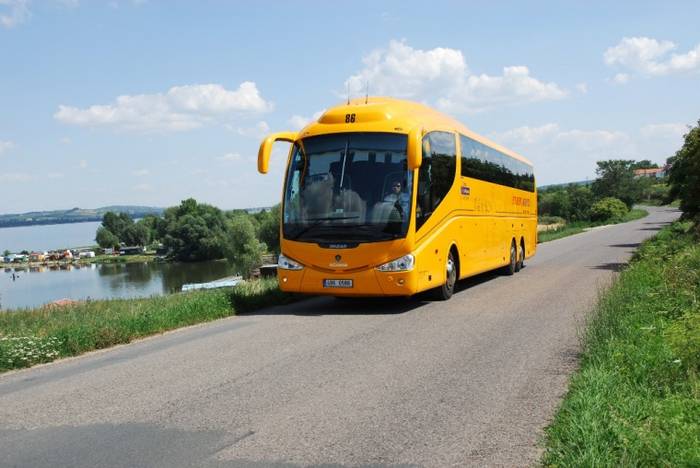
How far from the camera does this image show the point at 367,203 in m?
11.9

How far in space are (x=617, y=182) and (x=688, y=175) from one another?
12031 cm

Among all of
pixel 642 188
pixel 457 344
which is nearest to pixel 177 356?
pixel 457 344

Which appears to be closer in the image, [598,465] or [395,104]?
[598,465]

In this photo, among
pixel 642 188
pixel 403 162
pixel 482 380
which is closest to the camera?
pixel 482 380

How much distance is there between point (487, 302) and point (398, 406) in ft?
25.1

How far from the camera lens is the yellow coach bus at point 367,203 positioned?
11.8 meters

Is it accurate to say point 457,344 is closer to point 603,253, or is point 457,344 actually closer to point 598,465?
point 598,465

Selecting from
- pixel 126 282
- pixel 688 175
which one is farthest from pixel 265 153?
pixel 126 282

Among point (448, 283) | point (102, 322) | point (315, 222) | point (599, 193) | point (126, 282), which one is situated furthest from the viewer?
point (599, 193)

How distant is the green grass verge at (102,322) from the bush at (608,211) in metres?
84.1

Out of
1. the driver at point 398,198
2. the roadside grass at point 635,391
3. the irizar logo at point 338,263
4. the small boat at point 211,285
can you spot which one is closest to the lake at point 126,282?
the small boat at point 211,285

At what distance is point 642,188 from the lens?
143 meters

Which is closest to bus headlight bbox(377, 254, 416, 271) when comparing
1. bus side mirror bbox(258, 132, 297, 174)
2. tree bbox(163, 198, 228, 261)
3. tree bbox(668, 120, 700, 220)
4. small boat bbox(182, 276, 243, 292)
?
bus side mirror bbox(258, 132, 297, 174)

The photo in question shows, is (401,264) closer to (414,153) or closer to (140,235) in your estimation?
(414,153)
